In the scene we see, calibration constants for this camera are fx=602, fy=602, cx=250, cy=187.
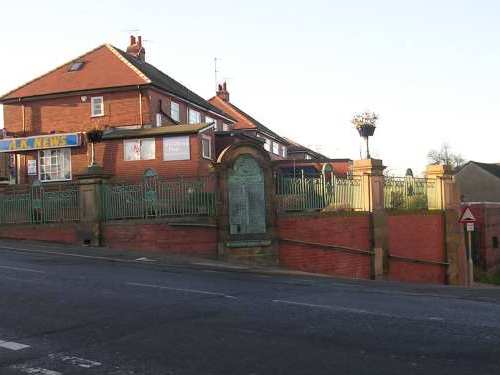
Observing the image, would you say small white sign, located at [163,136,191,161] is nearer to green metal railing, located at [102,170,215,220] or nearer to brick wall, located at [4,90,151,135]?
brick wall, located at [4,90,151,135]

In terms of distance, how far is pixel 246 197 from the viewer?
62.7ft

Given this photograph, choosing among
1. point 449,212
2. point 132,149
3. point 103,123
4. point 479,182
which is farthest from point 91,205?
point 479,182

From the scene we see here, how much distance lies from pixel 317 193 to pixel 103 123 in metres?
19.6

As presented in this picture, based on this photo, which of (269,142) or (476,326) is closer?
(476,326)

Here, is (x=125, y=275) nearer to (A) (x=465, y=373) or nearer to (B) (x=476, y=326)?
(B) (x=476, y=326)

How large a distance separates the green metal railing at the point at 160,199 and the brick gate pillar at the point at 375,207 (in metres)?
5.41

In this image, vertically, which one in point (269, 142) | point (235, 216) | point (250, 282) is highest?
point (269, 142)

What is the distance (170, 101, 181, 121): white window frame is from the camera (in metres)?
38.4

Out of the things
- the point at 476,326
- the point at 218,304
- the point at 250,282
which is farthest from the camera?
the point at 250,282

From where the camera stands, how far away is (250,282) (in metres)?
12.8

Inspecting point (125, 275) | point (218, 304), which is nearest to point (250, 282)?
point (125, 275)

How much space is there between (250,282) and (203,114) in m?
32.3

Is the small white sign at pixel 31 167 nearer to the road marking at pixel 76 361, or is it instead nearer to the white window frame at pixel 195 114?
the white window frame at pixel 195 114

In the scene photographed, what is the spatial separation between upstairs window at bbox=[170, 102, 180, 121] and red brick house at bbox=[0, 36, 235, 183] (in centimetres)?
6
